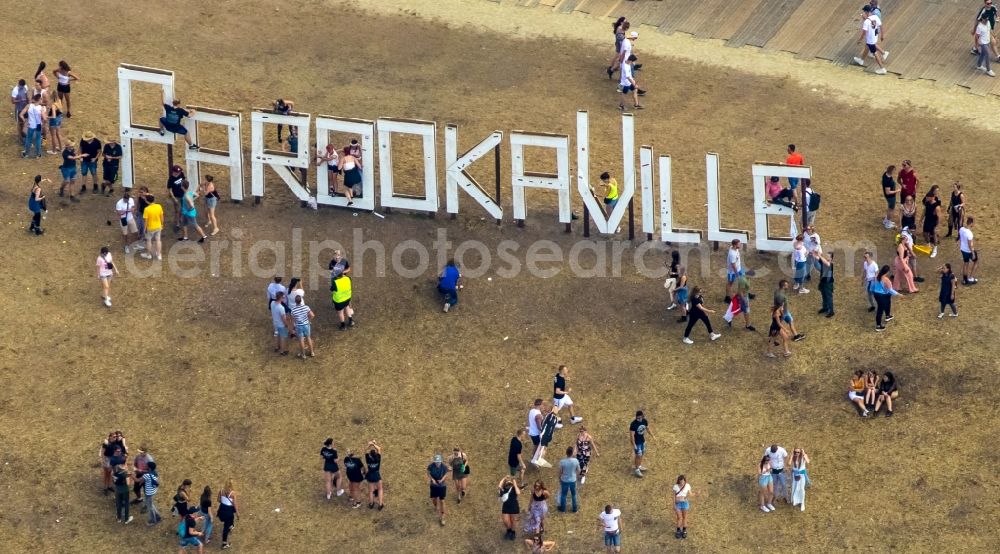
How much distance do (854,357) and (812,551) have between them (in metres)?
6.20

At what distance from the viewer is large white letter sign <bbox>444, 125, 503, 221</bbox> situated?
1799 inches

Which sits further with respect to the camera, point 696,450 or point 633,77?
point 633,77

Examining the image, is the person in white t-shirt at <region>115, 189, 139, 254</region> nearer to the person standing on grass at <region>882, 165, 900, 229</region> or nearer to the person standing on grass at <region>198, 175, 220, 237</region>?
the person standing on grass at <region>198, 175, 220, 237</region>

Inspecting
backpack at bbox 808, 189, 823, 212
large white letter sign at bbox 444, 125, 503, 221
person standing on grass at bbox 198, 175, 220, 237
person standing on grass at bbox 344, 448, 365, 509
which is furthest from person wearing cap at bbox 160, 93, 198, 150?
backpack at bbox 808, 189, 823, 212

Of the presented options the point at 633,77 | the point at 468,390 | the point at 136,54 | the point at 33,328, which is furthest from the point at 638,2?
the point at 33,328

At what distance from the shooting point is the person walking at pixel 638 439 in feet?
125

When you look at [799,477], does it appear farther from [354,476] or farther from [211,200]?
[211,200]

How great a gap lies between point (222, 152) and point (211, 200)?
1.91 m

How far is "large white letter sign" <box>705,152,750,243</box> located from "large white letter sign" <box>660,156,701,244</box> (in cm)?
44

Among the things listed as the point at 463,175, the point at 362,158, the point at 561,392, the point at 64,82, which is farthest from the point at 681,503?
the point at 64,82

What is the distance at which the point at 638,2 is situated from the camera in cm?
5625

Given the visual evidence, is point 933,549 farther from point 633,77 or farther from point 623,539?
point 633,77

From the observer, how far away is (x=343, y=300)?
139ft

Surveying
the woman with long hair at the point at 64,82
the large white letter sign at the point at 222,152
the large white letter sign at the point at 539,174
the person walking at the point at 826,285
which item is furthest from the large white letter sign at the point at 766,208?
the woman with long hair at the point at 64,82
